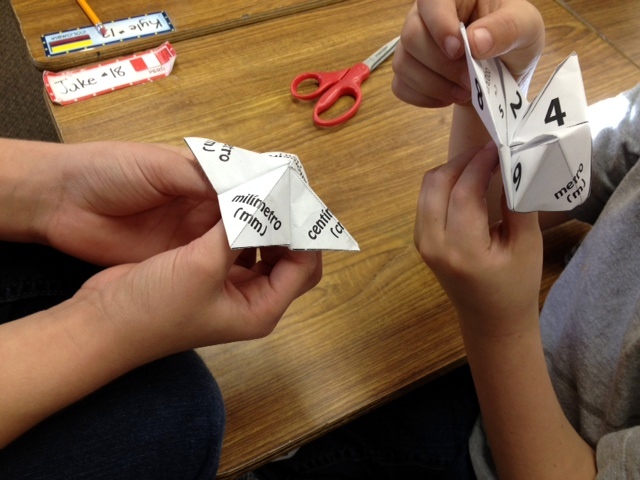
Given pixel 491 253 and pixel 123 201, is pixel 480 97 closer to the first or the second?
pixel 491 253

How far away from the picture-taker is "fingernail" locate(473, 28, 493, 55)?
0.46m

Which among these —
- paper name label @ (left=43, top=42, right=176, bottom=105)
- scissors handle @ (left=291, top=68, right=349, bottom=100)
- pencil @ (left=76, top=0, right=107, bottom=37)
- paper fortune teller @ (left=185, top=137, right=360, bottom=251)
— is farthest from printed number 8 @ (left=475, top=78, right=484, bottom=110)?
pencil @ (left=76, top=0, right=107, bottom=37)

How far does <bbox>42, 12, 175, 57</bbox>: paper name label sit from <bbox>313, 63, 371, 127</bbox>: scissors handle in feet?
0.83

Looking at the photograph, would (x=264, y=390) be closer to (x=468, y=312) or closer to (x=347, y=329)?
(x=347, y=329)

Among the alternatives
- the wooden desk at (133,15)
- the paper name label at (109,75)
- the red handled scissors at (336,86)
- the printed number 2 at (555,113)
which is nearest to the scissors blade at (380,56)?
the red handled scissors at (336,86)

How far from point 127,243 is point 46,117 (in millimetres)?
1186

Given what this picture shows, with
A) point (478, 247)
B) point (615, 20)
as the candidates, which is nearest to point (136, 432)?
point (478, 247)

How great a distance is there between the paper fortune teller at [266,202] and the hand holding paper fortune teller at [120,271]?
25 millimetres

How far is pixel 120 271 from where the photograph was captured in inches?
20.6

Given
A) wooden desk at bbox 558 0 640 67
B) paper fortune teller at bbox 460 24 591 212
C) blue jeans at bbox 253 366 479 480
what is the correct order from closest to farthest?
paper fortune teller at bbox 460 24 591 212 < blue jeans at bbox 253 366 479 480 < wooden desk at bbox 558 0 640 67

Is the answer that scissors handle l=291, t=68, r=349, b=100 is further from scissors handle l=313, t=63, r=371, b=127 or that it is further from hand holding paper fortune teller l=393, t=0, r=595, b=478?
hand holding paper fortune teller l=393, t=0, r=595, b=478

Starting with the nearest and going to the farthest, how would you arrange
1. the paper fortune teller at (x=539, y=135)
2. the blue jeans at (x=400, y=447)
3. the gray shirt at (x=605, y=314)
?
1. the paper fortune teller at (x=539, y=135)
2. the gray shirt at (x=605, y=314)
3. the blue jeans at (x=400, y=447)

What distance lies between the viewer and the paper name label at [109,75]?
2.46 ft

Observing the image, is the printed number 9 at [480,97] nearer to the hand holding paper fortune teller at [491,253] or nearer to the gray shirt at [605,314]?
the hand holding paper fortune teller at [491,253]
